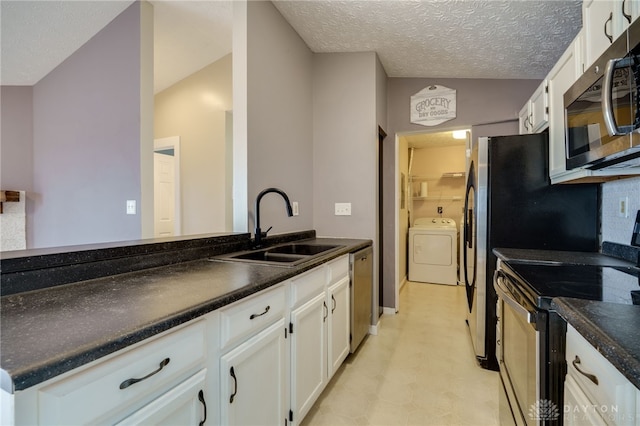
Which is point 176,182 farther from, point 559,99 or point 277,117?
point 559,99

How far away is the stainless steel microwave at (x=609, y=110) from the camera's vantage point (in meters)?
1.00

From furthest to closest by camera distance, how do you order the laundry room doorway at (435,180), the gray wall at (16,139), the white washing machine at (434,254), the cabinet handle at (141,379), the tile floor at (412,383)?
the laundry room doorway at (435,180) < the white washing machine at (434,254) < the gray wall at (16,139) < the tile floor at (412,383) < the cabinet handle at (141,379)

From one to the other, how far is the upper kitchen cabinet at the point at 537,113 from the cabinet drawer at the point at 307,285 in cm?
192

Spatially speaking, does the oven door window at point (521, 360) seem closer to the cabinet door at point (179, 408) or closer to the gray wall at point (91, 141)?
the cabinet door at point (179, 408)

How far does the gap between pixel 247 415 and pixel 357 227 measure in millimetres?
1984

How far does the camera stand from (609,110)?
1.03m

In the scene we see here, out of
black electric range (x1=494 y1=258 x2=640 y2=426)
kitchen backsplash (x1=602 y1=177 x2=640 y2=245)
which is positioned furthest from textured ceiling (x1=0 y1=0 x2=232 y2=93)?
kitchen backsplash (x1=602 y1=177 x2=640 y2=245)

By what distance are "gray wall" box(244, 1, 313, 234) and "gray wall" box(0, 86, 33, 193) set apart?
2.84 m

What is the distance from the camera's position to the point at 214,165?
11.7 ft

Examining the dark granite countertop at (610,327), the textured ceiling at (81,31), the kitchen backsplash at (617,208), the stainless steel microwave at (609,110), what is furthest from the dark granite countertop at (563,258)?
the textured ceiling at (81,31)

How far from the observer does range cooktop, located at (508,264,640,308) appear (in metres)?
1.00

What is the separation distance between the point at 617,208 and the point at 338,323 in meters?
1.82

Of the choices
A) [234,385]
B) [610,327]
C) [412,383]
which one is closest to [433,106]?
[412,383]

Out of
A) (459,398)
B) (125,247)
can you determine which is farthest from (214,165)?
(459,398)
